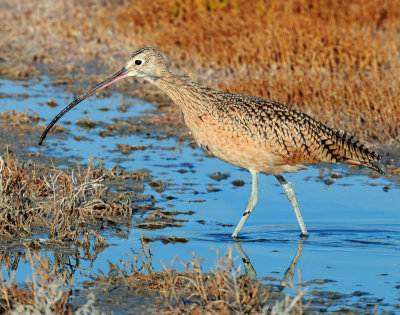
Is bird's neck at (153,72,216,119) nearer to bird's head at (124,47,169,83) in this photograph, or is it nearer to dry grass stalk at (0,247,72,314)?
bird's head at (124,47,169,83)

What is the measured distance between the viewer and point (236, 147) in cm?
678

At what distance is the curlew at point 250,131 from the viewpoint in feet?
22.3

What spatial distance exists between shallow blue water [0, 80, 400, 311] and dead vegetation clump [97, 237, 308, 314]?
1.16ft

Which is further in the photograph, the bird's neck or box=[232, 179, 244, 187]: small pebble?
box=[232, 179, 244, 187]: small pebble

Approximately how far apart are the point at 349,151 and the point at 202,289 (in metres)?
2.57

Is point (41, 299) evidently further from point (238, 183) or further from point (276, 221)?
point (238, 183)

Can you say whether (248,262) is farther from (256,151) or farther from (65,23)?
(65,23)

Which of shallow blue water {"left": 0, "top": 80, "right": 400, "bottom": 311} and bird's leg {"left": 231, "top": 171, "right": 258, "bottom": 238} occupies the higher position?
bird's leg {"left": 231, "top": 171, "right": 258, "bottom": 238}

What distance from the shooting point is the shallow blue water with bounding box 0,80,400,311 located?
6152 mm

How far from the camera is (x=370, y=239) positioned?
22.9ft

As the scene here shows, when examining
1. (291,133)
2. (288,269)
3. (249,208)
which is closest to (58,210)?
(249,208)

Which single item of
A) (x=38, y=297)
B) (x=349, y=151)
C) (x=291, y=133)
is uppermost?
(x=291, y=133)

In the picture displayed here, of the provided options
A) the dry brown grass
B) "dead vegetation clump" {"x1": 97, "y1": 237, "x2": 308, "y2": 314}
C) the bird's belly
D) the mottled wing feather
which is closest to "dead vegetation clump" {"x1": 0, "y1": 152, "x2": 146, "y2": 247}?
the bird's belly

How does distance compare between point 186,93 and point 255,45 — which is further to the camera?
point 255,45
